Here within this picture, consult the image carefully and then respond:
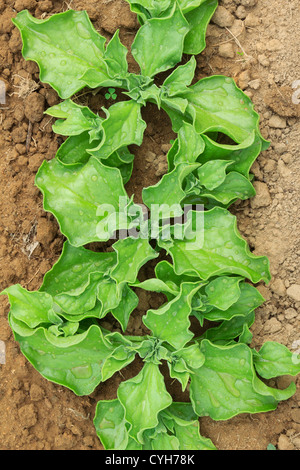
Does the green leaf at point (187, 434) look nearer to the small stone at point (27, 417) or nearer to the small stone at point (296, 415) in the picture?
the small stone at point (296, 415)

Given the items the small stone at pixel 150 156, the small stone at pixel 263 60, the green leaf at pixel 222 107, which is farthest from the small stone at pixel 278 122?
the small stone at pixel 150 156

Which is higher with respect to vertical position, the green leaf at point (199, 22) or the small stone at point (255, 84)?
the green leaf at point (199, 22)

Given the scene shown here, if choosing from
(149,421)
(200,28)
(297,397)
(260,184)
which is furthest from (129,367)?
(200,28)

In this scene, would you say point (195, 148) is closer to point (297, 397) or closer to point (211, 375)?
point (211, 375)

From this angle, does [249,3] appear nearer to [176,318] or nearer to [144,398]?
[176,318]

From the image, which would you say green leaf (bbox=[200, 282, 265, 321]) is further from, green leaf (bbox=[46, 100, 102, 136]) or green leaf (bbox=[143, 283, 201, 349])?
green leaf (bbox=[46, 100, 102, 136])

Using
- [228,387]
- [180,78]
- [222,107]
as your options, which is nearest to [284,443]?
[228,387]
